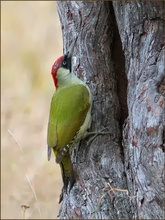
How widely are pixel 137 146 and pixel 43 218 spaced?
2471 millimetres

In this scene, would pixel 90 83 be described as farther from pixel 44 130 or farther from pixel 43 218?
pixel 44 130

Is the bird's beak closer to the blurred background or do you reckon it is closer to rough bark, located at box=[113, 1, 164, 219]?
rough bark, located at box=[113, 1, 164, 219]

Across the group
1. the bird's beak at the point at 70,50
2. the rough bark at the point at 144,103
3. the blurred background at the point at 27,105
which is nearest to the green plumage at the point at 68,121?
the bird's beak at the point at 70,50

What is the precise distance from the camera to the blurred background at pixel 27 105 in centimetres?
666

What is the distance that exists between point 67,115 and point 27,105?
324 cm

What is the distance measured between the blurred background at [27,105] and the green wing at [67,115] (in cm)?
80

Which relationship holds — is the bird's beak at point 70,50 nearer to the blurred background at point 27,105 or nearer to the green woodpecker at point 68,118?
the green woodpecker at point 68,118

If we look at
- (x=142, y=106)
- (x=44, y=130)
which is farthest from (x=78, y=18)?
(x=44, y=130)

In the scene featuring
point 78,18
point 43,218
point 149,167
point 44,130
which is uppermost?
point 78,18

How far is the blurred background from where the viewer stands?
6.66 meters

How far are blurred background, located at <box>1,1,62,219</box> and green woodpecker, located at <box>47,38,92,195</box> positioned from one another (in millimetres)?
816

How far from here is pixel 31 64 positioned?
28.5ft

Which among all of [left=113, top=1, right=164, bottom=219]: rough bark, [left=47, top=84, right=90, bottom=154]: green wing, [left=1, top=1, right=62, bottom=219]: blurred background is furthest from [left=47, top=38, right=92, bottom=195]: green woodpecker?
[left=1, top=1, right=62, bottom=219]: blurred background

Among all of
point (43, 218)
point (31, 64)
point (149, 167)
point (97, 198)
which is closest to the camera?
point (149, 167)
